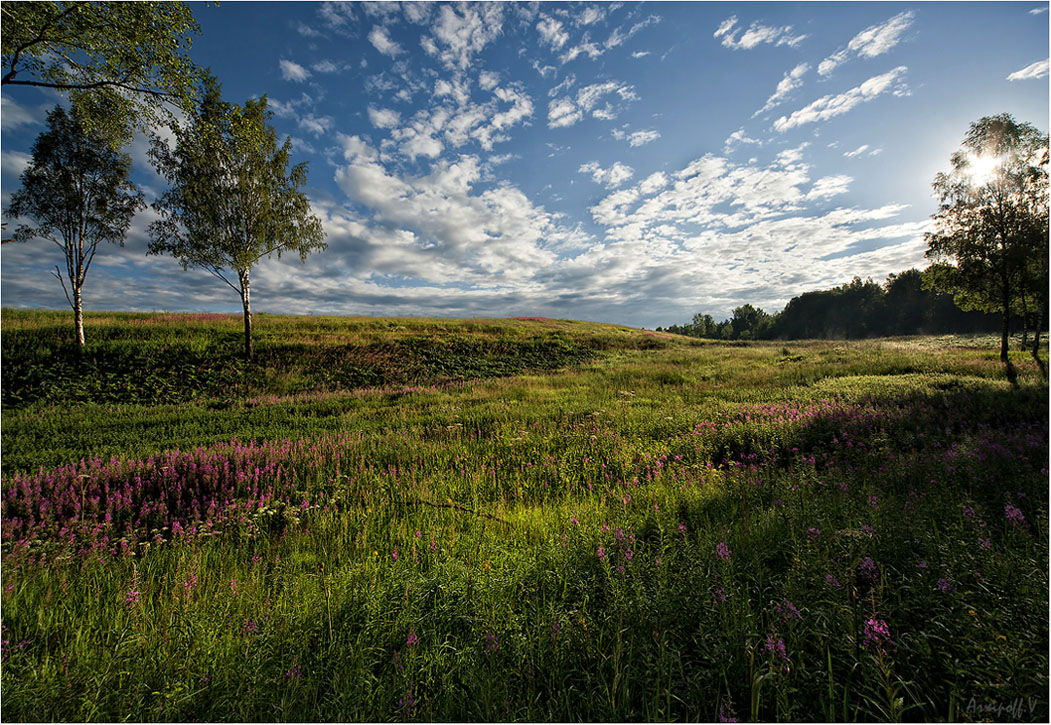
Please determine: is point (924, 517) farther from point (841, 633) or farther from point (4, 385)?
point (4, 385)

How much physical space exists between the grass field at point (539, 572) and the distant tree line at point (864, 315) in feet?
384

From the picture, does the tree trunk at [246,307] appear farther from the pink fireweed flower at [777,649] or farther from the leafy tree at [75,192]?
the pink fireweed flower at [777,649]

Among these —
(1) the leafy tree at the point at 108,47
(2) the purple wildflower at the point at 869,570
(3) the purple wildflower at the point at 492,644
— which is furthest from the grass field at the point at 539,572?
(1) the leafy tree at the point at 108,47

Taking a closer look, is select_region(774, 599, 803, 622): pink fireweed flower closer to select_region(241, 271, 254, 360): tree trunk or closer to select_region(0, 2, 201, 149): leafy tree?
select_region(0, 2, 201, 149): leafy tree

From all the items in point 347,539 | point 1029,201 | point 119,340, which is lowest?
point 347,539

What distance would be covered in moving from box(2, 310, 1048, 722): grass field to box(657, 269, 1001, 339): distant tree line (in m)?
117

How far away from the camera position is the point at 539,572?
10.5 ft

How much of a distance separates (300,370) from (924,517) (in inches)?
938

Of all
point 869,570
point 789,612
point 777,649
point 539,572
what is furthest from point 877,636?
point 539,572

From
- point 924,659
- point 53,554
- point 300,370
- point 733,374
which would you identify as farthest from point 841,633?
point 300,370

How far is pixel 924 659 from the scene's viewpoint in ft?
6.66

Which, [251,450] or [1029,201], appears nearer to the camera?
[251,450]

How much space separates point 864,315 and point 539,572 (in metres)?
150

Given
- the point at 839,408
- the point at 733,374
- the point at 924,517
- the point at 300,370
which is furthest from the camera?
the point at 300,370
